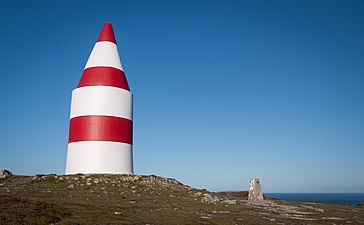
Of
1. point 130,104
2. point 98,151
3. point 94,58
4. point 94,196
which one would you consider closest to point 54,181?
point 98,151

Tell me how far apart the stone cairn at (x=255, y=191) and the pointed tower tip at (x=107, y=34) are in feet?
59.0

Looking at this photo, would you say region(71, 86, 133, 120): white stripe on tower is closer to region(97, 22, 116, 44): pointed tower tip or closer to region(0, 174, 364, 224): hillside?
region(97, 22, 116, 44): pointed tower tip

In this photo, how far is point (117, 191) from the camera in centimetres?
2303

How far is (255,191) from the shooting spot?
2880 centimetres

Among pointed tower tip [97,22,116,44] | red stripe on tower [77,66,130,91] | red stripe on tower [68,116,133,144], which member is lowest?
red stripe on tower [68,116,133,144]

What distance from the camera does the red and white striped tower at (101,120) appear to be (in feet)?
93.2

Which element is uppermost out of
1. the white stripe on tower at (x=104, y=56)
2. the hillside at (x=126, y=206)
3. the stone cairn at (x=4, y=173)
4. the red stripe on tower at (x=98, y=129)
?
the white stripe on tower at (x=104, y=56)

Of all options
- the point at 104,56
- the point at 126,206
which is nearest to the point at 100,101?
the point at 104,56

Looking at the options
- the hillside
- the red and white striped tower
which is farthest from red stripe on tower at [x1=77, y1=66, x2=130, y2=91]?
the hillside

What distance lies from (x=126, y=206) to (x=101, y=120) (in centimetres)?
1214

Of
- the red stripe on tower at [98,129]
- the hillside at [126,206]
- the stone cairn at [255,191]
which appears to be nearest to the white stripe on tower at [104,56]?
the red stripe on tower at [98,129]

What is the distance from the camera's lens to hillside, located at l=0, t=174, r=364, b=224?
1386 cm

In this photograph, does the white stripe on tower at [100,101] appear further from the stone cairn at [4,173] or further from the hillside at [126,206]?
the stone cairn at [4,173]

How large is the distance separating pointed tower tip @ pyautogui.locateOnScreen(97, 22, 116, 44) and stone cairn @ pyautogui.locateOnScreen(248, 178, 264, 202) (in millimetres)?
17982
